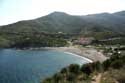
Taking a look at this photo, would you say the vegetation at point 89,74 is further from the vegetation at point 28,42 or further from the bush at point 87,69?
the vegetation at point 28,42

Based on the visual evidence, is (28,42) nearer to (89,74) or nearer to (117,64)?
(89,74)

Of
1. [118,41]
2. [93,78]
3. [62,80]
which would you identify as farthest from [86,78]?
[118,41]

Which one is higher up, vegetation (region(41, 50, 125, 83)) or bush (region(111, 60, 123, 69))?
bush (region(111, 60, 123, 69))

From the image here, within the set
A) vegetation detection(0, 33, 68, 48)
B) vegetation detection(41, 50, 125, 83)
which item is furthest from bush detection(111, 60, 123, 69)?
vegetation detection(0, 33, 68, 48)

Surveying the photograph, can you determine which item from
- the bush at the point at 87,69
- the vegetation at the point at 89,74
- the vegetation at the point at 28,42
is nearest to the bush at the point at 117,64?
the vegetation at the point at 89,74

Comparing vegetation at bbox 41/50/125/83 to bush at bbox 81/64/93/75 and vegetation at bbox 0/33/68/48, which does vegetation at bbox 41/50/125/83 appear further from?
vegetation at bbox 0/33/68/48

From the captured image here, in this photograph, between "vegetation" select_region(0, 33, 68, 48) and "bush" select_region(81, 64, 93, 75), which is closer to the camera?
"bush" select_region(81, 64, 93, 75)

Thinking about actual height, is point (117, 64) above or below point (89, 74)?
above

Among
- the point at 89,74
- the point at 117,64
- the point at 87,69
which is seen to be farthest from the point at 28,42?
the point at 117,64

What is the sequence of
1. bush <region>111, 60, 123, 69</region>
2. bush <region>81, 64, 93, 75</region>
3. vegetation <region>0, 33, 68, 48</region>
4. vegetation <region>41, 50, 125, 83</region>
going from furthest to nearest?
vegetation <region>0, 33, 68, 48</region>, bush <region>81, 64, 93, 75</region>, bush <region>111, 60, 123, 69</region>, vegetation <region>41, 50, 125, 83</region>

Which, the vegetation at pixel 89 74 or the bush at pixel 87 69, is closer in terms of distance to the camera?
the vegetation at pixel 89 74

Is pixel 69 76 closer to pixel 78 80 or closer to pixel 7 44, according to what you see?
pixel 78 80
